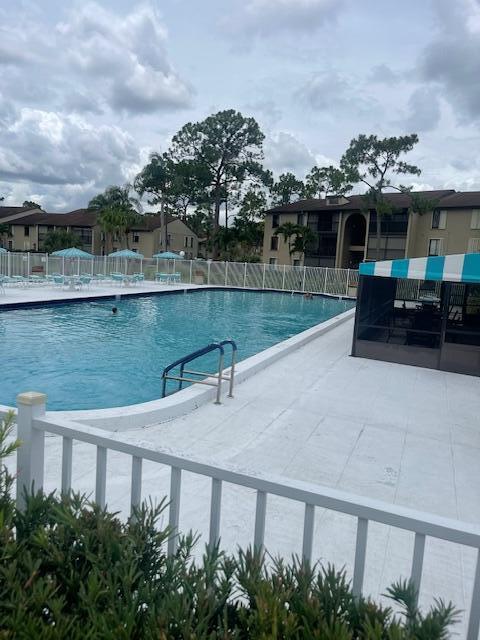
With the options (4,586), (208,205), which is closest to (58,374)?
(4,586)

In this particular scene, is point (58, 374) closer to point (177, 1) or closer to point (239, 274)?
point (177, 1)

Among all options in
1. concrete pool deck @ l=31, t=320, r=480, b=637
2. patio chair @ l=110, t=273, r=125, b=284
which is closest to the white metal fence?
patio chair @ l=110, t=273, r=125, b=284

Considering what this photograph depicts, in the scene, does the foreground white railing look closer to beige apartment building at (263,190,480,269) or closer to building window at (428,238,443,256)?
beige apartment building at (263,190,480,269)

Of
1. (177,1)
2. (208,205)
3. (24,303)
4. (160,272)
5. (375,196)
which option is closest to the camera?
(177,1)

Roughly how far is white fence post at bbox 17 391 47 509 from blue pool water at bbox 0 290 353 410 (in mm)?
5510

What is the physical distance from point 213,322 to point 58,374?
8.21 metres

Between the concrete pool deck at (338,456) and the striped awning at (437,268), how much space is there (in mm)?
2017

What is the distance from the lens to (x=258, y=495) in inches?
74.3

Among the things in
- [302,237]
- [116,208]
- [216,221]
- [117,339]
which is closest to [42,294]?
[117,339]

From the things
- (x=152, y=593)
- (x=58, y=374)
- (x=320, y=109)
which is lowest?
(x=58, y=374)

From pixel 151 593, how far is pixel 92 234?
5376 centimetres

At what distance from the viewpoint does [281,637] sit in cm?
145

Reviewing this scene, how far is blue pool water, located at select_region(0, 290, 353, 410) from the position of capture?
8.70 metres

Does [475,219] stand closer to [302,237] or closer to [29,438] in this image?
[302,237]
